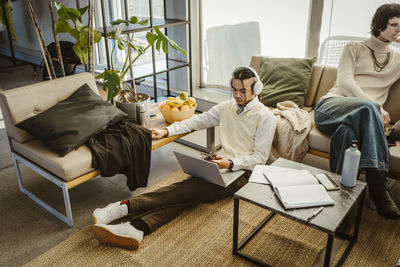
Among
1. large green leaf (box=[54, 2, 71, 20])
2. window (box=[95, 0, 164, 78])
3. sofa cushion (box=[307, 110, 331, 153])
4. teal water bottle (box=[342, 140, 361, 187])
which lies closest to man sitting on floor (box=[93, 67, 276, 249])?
sofa cushion (box=[307, 110, 331, 153])

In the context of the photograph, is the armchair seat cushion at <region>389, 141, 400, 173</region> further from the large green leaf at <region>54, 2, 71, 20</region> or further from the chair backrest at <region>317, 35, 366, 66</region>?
the large green leaf at <region>54, 2, 71, 20</region>

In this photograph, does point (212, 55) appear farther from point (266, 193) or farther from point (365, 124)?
point (266, 193)

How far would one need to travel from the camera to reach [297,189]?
73.2 inches

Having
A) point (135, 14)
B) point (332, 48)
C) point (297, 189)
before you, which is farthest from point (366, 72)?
point (135, 14)

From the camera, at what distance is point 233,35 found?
13.0 feet

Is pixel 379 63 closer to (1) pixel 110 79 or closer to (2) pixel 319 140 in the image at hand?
(2) pixel 319 140

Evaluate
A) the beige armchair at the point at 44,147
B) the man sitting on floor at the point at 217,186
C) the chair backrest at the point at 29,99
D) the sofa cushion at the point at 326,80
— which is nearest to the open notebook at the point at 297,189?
the man sitting on floor at the point at 217,186

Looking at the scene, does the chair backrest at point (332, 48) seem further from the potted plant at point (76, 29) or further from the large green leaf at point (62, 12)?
the large green leaf at point (62, 12)

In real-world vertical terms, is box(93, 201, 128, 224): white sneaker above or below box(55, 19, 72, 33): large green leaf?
below

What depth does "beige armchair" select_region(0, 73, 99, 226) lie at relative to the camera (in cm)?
222

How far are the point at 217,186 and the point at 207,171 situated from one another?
0.25 metres

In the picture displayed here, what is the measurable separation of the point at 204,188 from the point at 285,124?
0.75 meters

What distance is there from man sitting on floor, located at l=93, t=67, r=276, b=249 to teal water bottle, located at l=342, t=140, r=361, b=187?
56 cm

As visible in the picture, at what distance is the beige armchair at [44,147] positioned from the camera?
2.22 meters
